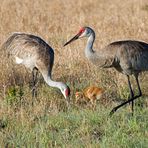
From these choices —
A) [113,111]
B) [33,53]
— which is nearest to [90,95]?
[113,111]

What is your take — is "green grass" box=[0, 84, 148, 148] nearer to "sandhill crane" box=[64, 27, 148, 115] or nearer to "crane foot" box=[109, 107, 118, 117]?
"crane foot" box=[109, 107, 118, 117]

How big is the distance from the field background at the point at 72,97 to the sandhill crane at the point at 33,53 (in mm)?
175

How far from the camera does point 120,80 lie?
962 cm

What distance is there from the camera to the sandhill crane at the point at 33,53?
969 cm

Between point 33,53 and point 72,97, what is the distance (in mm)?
1188

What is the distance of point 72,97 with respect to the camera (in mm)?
9047

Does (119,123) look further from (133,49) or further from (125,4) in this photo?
(125,4)

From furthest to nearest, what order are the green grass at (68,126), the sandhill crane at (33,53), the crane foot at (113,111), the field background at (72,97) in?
1. the sandhill crane at (33,53)
2. the crane foot at (113,111)
3. the field background at (72,97)
4. the green grass at (68,126)

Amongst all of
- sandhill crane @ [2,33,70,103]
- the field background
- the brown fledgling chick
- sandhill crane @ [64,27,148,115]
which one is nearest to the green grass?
the field background

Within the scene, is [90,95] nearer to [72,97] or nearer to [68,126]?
[72,97]

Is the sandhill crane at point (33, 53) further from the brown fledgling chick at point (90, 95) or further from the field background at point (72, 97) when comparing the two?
the brown fledgling chick at point (90, 95)

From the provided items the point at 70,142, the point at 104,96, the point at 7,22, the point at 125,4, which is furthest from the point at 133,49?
the point at 125,4

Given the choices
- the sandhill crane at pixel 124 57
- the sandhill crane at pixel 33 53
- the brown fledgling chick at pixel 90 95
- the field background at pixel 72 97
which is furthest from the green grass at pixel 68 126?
the sandhill crane at pixel 33 53

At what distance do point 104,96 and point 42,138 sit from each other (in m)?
2.26
